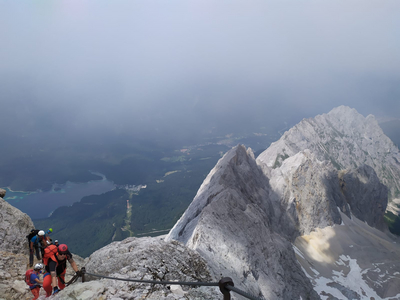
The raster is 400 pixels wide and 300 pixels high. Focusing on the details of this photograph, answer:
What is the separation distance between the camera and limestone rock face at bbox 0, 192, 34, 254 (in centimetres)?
1618

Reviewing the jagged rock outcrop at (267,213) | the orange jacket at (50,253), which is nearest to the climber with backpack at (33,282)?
the orange jacket at (50,253)

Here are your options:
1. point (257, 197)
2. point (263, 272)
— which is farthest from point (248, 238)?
point (257, 197)

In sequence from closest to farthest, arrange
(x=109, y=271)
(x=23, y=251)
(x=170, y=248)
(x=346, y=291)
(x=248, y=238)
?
1. (x=109, y=271)
2. (x=170, y=248)
3. (x=23, y=251)
4. (x=248, y=238)
5. (x=346, y=291)

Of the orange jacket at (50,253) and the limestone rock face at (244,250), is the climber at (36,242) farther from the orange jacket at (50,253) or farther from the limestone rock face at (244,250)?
the limestone rock face at (244,250)

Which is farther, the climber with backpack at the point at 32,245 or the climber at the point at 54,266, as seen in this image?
the climber with backpack at the point at 32,245

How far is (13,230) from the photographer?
674 inches

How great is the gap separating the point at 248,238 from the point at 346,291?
4004 cm

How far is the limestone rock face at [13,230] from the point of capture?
53.1ft

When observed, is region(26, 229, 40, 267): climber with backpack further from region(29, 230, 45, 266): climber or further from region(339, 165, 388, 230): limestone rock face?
region(339, 165, 388, 230): limestone rock face

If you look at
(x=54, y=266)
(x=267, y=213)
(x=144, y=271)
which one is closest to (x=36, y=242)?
(x=54, y=266)

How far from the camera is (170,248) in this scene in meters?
13.5

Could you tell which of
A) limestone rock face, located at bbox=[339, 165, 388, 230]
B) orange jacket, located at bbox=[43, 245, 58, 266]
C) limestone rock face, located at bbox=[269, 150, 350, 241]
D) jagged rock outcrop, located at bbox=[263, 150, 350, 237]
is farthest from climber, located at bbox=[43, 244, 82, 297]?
limestone rock face, located at bbox=[339, 165, 388, 230]

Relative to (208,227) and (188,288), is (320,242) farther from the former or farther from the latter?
(188,288)

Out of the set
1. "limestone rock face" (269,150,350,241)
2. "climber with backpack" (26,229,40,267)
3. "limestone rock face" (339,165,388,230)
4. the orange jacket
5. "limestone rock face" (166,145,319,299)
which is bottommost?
"limestone rock face" (339,165,388,230)
